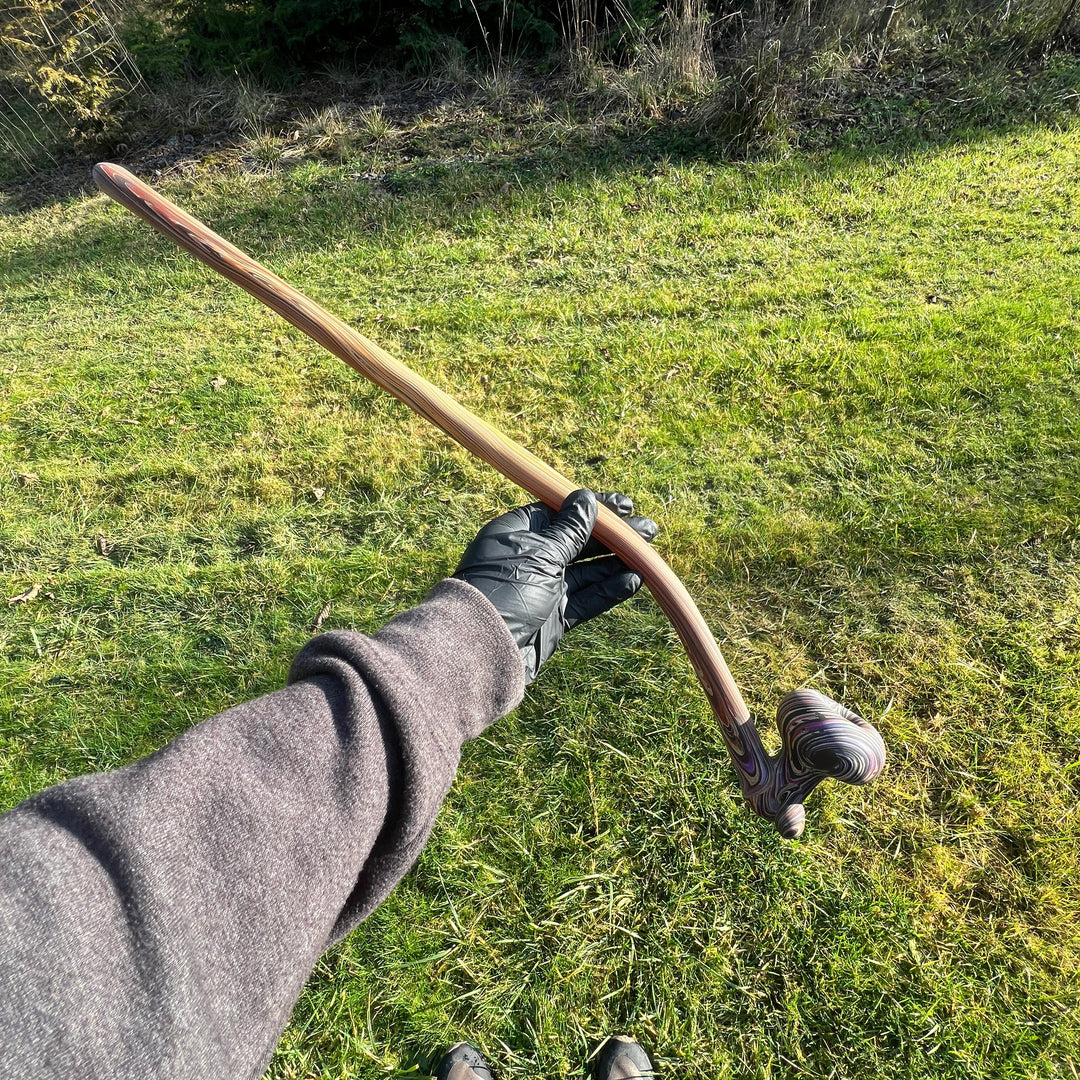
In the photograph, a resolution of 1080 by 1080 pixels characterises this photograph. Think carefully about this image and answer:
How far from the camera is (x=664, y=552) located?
3068mm

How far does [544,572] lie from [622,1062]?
1427 millimetres

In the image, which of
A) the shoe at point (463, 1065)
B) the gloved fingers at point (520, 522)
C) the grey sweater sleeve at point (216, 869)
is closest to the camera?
the grey sweater sleeve at point (216, 869)

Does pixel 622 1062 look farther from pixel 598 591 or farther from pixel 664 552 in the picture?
pixel 664 552

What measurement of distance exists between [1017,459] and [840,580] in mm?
1349

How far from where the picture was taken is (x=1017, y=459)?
10.9 ft

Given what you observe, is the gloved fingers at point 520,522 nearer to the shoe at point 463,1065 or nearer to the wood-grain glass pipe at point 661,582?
the wood-grain glass pipe at point 661,582

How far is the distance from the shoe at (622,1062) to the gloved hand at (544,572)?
1.07 meters

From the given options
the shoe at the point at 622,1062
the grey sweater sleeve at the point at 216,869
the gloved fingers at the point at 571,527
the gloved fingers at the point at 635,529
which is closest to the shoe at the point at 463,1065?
the shoe at the point at 622,1062

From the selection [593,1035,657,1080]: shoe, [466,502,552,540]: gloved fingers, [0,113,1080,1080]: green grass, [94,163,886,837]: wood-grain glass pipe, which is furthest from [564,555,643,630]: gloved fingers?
[593,1035,657,1080]: shoe

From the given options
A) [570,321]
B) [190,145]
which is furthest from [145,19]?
[570,321]

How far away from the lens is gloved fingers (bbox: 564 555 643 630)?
2.37m

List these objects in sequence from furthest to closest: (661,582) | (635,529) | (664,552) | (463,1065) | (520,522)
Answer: (664,552)
(635,529)
(520,522)
(661,582)
(463,1065)

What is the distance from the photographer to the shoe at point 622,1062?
178 cm

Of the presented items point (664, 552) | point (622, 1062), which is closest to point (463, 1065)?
point (622, 1062)
